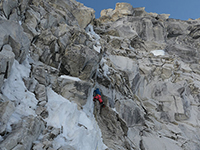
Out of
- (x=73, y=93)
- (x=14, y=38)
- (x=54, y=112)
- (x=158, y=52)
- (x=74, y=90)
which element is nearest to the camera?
(x=54, y=112)

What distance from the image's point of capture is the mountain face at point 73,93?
6.57 m

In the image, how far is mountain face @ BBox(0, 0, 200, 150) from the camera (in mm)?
A: 6566

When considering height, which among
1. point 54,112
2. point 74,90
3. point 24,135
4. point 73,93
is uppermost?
point 74,90

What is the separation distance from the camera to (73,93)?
11094mm

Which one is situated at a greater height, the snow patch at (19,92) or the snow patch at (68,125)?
the snow patch at (19,92)

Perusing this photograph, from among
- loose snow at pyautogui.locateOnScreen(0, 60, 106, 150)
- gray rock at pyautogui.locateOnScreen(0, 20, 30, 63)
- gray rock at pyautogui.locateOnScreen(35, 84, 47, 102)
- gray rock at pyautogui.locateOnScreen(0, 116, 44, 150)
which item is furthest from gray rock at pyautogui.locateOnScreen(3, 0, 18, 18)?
gray rock at pyautogui.locateOnScreen(0, 116, 44, 150)

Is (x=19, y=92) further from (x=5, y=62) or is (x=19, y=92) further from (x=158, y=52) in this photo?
(x=158, y=52)

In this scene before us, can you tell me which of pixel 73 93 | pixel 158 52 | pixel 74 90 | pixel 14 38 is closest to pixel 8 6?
pixel 14 38

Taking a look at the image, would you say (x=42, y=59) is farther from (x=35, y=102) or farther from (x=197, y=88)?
(x=197, y=88)

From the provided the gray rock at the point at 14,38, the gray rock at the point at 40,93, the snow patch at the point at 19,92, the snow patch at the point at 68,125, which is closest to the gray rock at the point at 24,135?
the snow patch at the point at 19,92

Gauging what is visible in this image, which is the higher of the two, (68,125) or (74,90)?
(74,90)

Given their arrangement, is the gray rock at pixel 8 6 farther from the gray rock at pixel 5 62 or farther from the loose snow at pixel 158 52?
the loose snow at pixel 158 52

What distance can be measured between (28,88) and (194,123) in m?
25.5

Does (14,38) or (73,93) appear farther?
(73,93)
